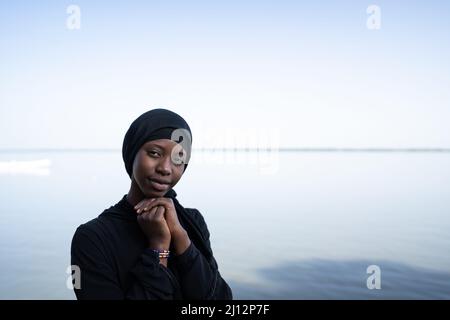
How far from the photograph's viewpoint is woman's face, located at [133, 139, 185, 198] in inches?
74.0

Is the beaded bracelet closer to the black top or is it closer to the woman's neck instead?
the black top

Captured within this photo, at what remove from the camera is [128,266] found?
1908 mm

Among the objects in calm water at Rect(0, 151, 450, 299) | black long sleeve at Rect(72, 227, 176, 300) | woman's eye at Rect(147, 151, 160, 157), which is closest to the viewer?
black long sleeve at Rect(72, 227, 176, 300)

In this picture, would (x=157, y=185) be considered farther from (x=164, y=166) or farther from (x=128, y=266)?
(x=128, y=266)

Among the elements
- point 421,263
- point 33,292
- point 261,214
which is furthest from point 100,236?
point 261,214

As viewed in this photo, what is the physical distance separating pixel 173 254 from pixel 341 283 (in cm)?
669

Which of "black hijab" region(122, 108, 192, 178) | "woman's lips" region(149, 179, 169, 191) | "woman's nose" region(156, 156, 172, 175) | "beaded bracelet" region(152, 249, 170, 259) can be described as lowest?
"beaded bracelet" region(152, 249, 170, 259)

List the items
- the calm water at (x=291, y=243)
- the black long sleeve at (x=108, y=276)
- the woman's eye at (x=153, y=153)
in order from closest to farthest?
the black long sleeve at (x=108, y=276)
the woman's eye at (x=153, y=153)
the calm water at (x=291, y=243)

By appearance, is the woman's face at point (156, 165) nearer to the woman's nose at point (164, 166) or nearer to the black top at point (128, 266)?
the woman's nose at point (164, 166)

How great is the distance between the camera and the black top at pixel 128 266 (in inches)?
70.9

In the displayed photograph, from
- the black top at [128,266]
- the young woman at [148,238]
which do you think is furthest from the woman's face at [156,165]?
the black top at [128,266]

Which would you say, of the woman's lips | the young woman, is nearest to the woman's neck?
the young woman
